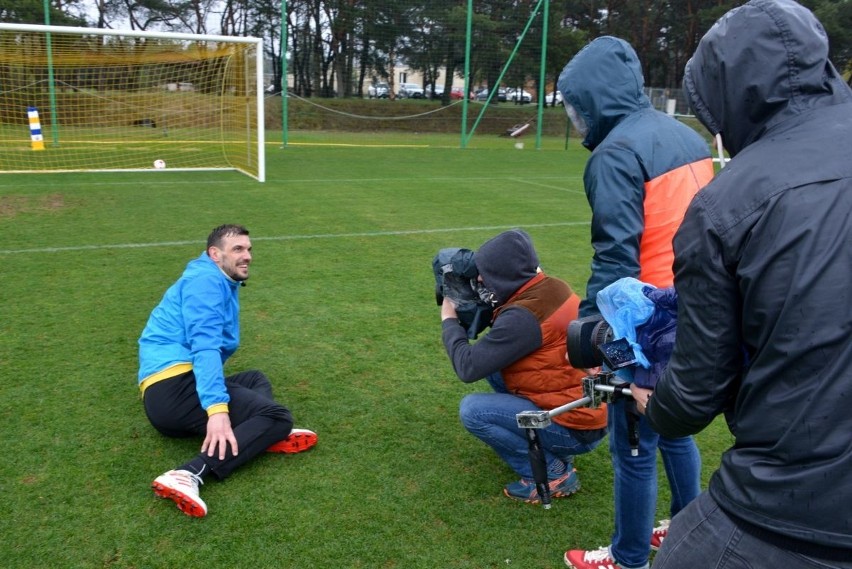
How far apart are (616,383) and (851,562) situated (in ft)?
2.52

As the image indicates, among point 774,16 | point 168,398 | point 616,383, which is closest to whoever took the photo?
point 774,16

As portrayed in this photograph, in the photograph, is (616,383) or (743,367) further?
(616,383)

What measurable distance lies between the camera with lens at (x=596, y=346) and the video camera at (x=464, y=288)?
1097 mm

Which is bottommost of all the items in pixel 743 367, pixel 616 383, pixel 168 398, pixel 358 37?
pixel 168 398

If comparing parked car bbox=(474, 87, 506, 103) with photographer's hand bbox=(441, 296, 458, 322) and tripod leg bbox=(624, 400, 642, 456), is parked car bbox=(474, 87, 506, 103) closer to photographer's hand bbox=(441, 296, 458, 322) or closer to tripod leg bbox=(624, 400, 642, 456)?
photographer's hand bbox=(441, 296, 458, 322)

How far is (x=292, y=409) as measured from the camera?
14.2 ft

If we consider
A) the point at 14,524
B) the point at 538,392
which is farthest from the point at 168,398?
the point at 538,392

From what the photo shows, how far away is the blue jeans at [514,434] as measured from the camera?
3.32 meters

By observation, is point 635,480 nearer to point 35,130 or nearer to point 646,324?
point 646,324

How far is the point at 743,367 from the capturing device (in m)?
1.58

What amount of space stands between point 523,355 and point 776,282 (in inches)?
71.9

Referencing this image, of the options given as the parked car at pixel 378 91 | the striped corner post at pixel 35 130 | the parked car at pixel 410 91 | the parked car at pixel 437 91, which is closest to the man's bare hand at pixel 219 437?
the striped corner post at pixel 35 130

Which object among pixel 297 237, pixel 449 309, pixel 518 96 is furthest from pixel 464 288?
pixel 518 96

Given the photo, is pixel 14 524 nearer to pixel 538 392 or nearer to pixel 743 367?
pixel 538 392
